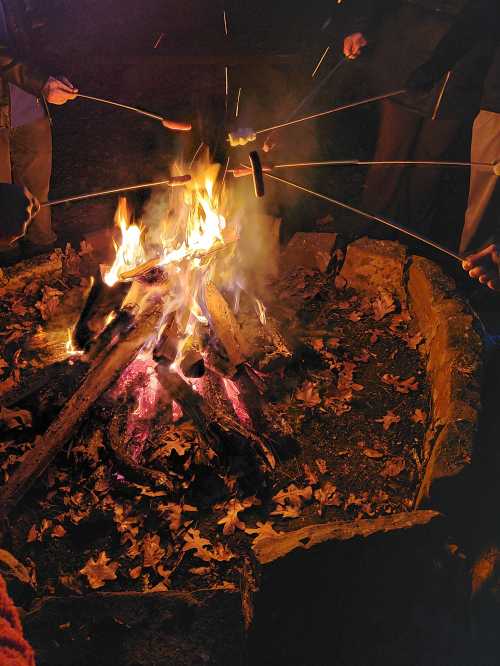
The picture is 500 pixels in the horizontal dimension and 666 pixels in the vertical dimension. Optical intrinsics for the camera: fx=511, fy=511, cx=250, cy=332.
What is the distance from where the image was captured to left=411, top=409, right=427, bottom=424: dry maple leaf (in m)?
5.38

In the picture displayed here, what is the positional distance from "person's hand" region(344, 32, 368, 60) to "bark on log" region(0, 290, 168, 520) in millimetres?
4005

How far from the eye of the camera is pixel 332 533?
3.75 metres

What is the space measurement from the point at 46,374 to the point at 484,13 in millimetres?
6035

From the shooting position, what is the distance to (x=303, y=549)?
3607mm

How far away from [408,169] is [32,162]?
17.1ft

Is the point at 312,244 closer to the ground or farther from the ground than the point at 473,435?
farther from the ground

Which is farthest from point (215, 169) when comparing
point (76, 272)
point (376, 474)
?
point (376, 474)

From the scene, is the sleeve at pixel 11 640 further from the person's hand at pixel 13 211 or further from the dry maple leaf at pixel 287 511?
the person's hand at pixel 13 211

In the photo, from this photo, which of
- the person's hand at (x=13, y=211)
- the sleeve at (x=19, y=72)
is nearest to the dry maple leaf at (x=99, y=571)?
the person's hand at (x=13, y=211)

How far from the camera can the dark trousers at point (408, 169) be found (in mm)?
7011

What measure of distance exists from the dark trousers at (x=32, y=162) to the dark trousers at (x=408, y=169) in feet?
15.0

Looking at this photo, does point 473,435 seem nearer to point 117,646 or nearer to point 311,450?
→ point 311,450

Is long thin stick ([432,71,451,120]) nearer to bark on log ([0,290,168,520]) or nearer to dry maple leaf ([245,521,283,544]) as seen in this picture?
bark on log ([0,290,168,520])

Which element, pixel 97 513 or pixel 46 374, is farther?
pixel 46 374
